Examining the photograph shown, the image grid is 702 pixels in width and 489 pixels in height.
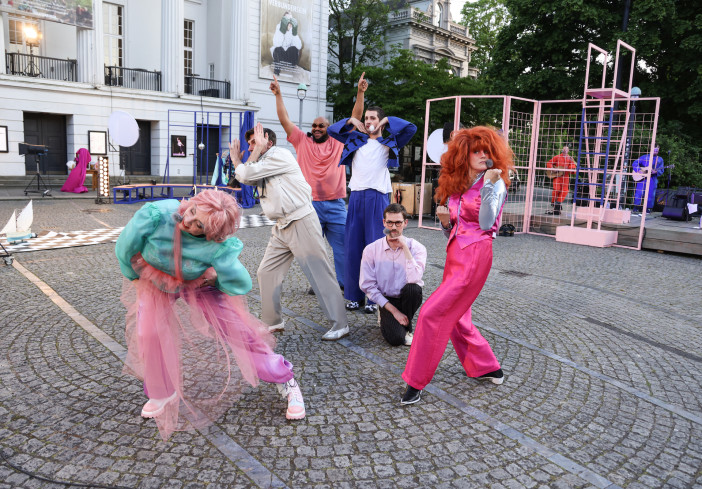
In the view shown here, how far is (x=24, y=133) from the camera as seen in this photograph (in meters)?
21.2

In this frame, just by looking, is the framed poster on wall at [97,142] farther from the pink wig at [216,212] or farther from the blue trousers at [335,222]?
the pink wig at [216,212]

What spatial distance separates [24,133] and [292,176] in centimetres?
2110

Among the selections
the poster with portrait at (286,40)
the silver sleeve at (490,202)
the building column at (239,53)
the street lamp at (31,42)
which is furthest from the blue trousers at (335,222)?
the poster with portrait at (286,40)

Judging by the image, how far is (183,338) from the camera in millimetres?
3131

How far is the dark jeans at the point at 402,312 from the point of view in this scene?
4680 mm

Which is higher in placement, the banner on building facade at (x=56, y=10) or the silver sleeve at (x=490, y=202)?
the banner on building facade at (x=56, y=10)

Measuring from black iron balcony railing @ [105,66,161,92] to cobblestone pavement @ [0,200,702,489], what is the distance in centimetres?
2034

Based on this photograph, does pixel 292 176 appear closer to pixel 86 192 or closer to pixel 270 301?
pixel 270 301

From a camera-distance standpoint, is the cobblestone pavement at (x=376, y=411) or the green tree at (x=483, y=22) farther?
the green tree at (x=483, y=22)

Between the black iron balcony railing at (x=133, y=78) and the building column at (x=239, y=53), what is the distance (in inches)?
142

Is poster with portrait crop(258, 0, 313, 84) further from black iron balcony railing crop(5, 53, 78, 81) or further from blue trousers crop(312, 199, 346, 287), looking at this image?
blue trousers crop(312, 199, 346, 287)

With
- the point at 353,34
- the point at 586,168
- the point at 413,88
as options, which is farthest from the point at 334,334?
the point at 353,34

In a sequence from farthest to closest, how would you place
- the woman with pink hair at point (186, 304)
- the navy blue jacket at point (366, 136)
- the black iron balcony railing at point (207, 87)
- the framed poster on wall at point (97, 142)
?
the black iron balcony railing at point (207, 87)
the framed poster on wall at point (97, 142)
the navy blue jacket at point (366, 136)
the woman with pink hair at point (186, 304)

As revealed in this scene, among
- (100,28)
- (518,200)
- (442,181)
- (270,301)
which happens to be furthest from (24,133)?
(442,181)
